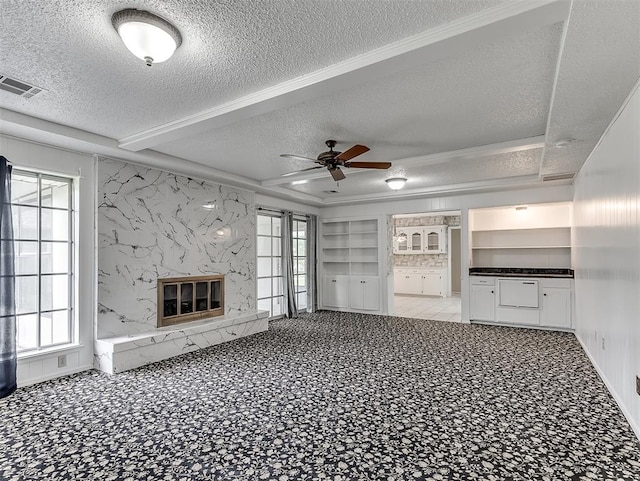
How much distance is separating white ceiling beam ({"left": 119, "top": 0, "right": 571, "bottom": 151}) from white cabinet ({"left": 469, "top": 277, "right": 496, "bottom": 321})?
5441 mm

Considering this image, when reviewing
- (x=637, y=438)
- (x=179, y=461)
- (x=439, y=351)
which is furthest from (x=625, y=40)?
(x=439, y=351)

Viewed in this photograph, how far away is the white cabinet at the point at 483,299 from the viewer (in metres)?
6.77

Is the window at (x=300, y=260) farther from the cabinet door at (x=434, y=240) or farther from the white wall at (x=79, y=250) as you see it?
the cabinet door at (x=434, y=240)

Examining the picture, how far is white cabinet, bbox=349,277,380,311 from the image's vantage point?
318 inches

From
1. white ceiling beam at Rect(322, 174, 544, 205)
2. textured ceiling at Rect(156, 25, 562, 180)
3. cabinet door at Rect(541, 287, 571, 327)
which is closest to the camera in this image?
textured ceiling at Rect(156, 25, 562, 180)

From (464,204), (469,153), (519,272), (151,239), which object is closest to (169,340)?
(151,239)

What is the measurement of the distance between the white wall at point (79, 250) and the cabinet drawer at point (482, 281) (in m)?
6.23

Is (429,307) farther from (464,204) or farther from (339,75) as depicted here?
(339,75)

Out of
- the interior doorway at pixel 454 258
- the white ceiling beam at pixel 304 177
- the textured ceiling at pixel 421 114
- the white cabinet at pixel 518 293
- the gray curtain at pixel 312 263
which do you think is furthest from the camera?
the interior doorway at pixel 454 258

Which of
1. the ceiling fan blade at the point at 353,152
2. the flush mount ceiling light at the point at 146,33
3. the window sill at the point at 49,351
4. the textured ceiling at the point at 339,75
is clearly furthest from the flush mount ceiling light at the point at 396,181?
the window sill at the point at 49,351

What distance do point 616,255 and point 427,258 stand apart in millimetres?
8315

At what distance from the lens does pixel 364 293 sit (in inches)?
324

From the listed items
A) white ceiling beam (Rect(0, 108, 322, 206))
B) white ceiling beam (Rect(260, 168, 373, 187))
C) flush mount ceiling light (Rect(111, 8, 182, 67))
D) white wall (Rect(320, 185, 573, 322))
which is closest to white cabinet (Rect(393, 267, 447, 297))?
white wall (Rect(320, 185, 573, 322))

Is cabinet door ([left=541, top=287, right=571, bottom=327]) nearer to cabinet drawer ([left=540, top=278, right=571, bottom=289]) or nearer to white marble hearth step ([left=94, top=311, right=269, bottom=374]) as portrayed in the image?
cabinet drawer ([left=540, top=278, right=571, bottom=289])
